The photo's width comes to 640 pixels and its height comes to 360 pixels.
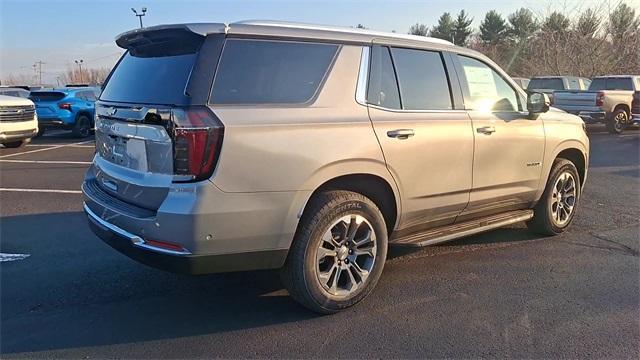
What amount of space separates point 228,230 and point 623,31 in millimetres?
34739

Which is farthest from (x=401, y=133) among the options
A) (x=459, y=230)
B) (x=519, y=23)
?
(x=519, y=23)

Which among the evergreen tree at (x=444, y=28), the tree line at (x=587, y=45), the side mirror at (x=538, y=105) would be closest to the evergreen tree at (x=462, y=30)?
Answer: the evergreen tree at (x=444, y=28)

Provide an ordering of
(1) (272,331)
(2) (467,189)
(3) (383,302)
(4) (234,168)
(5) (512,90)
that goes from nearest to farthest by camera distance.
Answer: (4) (234,168) → (1) (272,331) → (3) (383,302) → (2) (467,189) → (5) (512,90)

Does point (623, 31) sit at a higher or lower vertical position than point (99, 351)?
higher

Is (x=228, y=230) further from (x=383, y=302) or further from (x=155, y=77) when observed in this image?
(x=383, y=302)

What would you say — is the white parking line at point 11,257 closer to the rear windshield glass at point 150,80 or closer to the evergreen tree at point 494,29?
the rear windshield glass at point 150,80

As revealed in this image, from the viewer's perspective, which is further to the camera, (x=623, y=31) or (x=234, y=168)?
(x=623, y=31)

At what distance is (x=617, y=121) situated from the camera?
16.6 meters

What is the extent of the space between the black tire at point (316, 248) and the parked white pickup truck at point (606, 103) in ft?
49.7

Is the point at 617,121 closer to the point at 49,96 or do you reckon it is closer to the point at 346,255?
the point at 346,255

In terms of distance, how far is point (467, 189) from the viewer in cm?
436

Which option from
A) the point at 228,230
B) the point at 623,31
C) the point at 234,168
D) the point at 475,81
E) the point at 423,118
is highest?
the point at 623,31

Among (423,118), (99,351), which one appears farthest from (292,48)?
(99,351)

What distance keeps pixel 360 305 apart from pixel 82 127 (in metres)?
15.6
